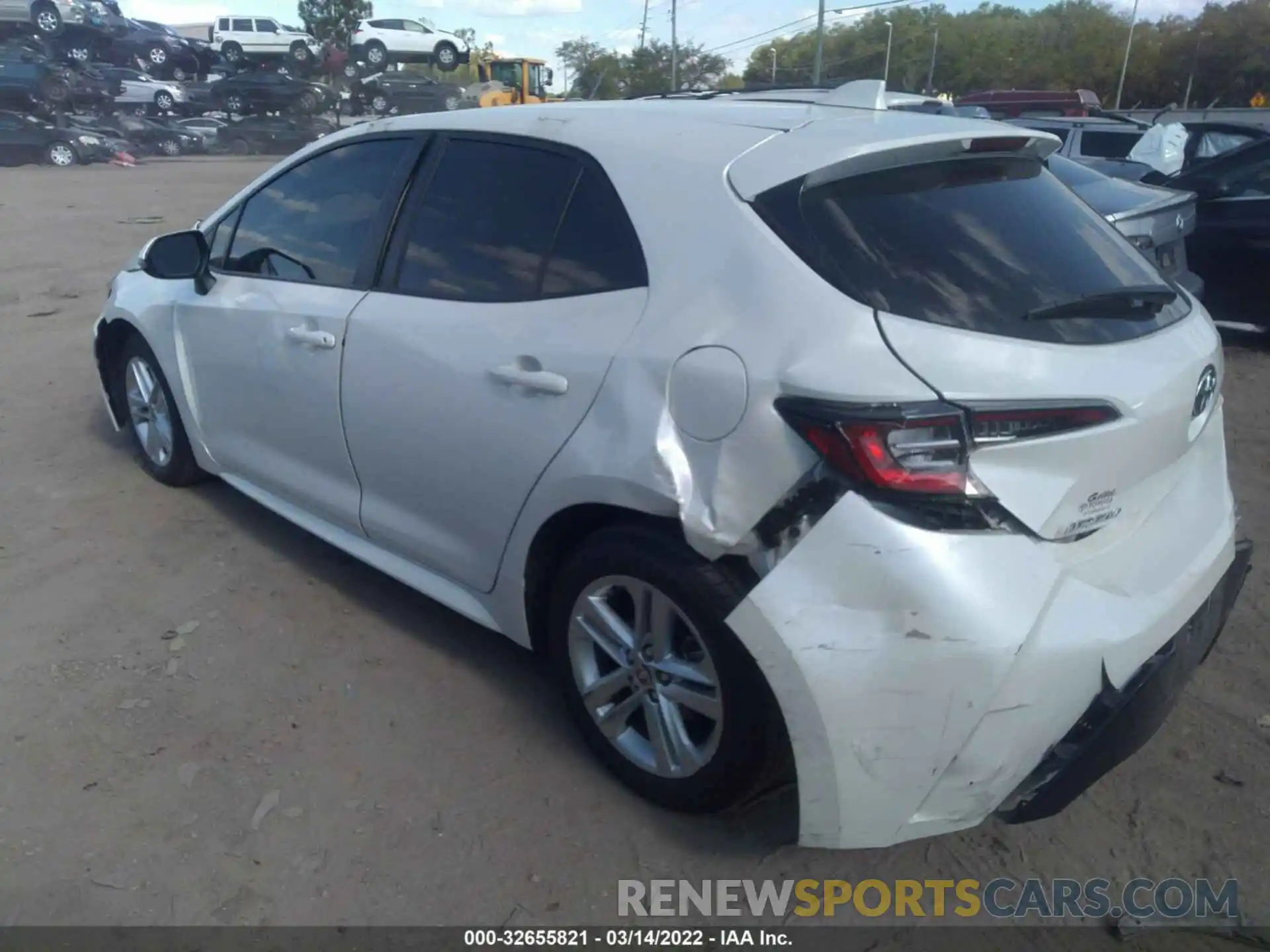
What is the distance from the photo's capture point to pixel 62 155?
84.2 ft

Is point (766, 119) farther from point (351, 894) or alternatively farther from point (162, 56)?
point (162, 56)

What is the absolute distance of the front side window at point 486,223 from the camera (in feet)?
9.89

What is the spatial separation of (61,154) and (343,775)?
27583 mm

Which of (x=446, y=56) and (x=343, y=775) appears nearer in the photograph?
(x=343, y=775)

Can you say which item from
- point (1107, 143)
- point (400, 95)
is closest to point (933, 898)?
point (1107, 143)

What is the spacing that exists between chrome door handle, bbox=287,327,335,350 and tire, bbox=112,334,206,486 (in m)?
1.25

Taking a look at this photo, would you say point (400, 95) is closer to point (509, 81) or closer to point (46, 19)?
point (509, 81)

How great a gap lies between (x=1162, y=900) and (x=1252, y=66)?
61.4 metres

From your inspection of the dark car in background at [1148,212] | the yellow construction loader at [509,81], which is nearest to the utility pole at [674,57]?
the yellow construction loader at [509,81]

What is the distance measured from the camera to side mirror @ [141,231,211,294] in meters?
4.17

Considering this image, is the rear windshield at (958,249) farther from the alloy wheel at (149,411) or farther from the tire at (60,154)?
the tire at (60,154)

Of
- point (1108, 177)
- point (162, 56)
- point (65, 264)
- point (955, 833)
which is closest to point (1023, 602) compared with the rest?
point (955, 833)

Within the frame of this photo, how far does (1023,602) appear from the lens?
7.21 feet

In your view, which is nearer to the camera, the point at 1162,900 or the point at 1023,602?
the point at 1023,602
